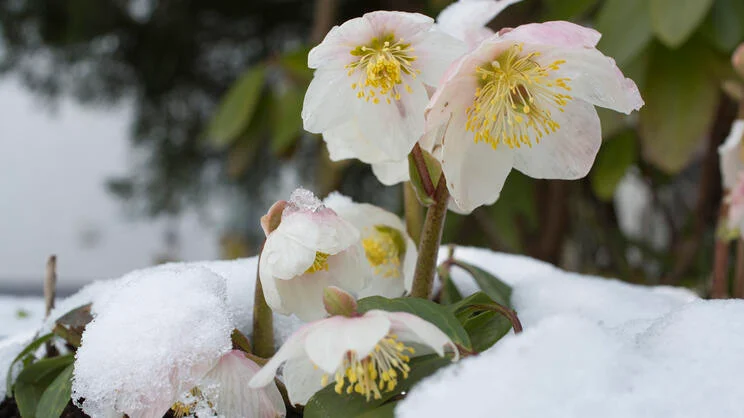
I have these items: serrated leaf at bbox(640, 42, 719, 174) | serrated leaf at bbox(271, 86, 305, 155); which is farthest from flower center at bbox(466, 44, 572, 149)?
serrated leaf at bbox(271, 86, 305, 155)

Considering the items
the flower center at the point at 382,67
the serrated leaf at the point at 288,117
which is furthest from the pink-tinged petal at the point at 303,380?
the serrated leaf at the point at 288,117

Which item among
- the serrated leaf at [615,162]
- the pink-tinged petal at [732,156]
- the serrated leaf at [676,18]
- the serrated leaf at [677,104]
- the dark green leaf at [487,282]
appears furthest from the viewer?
the serrated leaf at [615,162]

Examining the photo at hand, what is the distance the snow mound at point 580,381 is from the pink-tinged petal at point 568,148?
9cm

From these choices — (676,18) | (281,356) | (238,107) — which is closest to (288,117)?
(238,107)

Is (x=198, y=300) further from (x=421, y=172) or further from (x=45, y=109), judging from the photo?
(x=45, y=109)

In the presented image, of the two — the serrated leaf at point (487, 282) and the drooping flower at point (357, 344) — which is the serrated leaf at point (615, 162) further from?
the drooping flower at point (357, 344)

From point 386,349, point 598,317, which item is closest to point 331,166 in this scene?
point 598,317

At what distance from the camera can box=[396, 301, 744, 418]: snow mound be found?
19cm

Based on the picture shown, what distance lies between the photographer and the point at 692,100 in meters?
1.02

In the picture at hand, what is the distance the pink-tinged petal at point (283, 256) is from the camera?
25cm

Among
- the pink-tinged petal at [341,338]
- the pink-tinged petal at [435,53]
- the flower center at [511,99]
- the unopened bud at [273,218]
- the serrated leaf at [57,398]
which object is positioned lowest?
the serrated leaf at [57,398]

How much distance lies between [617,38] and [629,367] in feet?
2.61

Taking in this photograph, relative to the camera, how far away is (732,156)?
526 mm

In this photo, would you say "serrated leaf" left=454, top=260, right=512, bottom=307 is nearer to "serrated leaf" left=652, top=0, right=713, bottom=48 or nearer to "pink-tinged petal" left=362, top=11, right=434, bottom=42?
"pink-tinged petal" left=362, top=11, right=434, bottom=42
